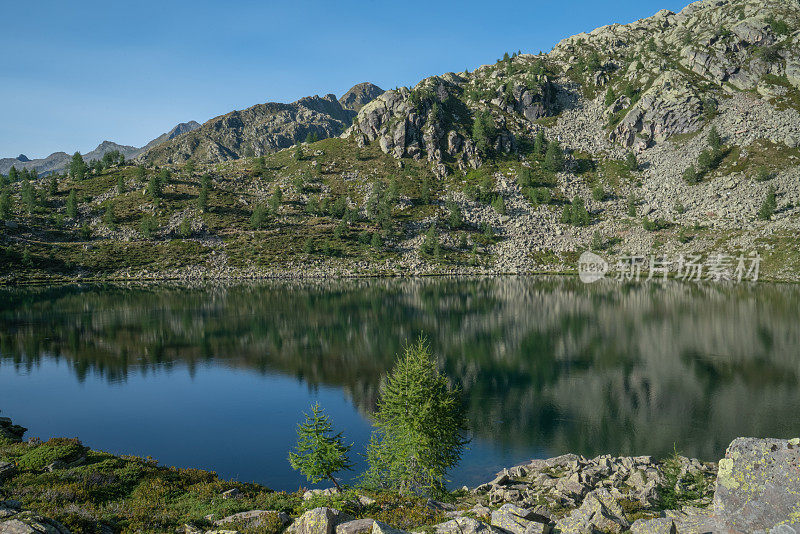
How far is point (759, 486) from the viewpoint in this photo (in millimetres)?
9625

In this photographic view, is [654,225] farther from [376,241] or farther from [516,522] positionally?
[516,522]

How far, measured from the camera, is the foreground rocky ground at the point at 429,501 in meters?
9.92

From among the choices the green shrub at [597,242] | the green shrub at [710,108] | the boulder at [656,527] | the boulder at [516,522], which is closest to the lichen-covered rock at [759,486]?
the boulder at [656,527]

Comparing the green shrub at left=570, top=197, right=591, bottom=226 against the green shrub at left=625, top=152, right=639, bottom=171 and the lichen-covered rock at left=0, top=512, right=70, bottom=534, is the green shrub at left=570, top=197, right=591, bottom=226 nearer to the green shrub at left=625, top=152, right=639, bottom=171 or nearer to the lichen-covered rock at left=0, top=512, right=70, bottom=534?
the green shrub at left=625, top=152, right=639, bottom=171

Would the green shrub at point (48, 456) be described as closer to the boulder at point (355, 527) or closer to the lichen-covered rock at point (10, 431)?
the lichen-covered rock at point (10, 431)

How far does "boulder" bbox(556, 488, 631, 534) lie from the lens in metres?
11.9

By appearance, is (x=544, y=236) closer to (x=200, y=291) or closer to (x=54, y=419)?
(x=200, y=291)

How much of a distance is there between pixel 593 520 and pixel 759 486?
4.77m

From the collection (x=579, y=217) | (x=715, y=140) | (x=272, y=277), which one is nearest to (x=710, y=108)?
(x=715, y=140)

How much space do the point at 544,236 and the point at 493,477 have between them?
159106 mm

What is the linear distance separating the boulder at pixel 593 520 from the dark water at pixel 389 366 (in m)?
15.1

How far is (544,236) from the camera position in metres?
176

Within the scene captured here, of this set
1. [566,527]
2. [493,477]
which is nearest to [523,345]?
[493,477]

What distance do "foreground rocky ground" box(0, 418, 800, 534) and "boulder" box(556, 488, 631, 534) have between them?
1.6 inches
